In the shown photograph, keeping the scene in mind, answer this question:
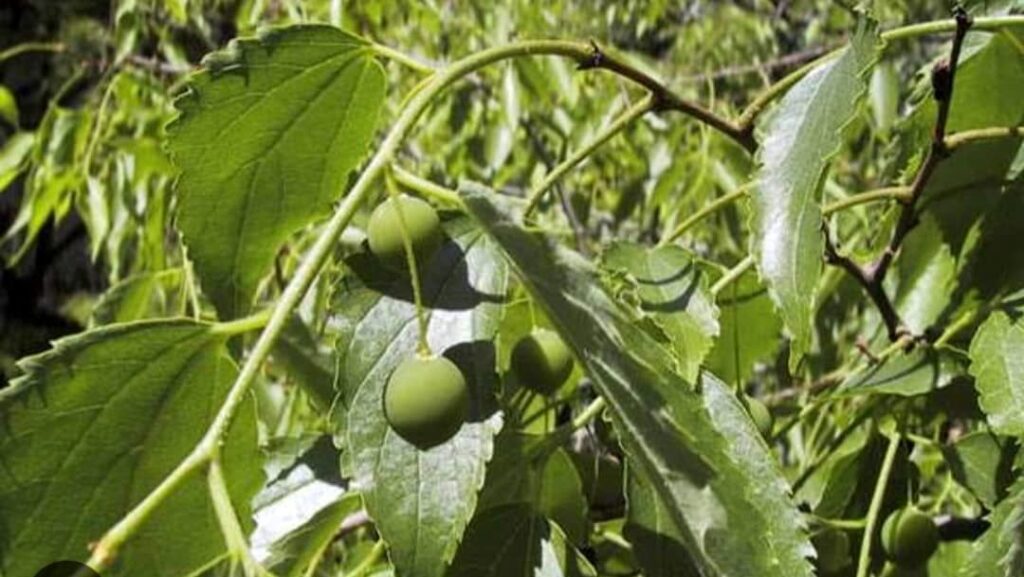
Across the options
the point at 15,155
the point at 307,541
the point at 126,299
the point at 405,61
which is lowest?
the point at 15,155

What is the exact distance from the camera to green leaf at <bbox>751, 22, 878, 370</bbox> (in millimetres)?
690

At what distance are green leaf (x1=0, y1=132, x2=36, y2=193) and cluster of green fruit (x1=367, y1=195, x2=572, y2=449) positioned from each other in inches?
77.8

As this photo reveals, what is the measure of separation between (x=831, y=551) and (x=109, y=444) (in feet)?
1.42

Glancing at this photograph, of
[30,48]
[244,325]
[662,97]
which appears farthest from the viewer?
[30,48]

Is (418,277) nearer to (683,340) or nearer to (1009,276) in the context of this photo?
(683,340)

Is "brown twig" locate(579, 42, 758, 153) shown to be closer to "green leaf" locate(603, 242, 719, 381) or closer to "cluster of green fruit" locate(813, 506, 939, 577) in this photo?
"green leaf" locate(603, 242, 719, 381)

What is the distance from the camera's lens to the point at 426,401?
2.03ft

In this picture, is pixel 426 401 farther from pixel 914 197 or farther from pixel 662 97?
pixel 914 197

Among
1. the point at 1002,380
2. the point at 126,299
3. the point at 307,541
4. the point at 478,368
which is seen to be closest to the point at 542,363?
the point at 478,368

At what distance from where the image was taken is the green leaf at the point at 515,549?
2.33ft

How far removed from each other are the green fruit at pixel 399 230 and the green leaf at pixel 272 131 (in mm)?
80

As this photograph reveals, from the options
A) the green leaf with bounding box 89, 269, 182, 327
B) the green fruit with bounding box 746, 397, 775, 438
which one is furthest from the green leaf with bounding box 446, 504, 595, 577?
the green leaf with bounding box 89, 269, 182, 327

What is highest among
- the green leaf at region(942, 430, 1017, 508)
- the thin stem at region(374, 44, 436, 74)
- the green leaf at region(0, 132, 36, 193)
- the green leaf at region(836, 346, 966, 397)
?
the thin stem at region(374, 44, 436, 74)

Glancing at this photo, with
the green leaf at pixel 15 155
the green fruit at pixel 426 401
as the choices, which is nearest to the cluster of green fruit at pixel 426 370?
the green fruit at pixel 426 401
